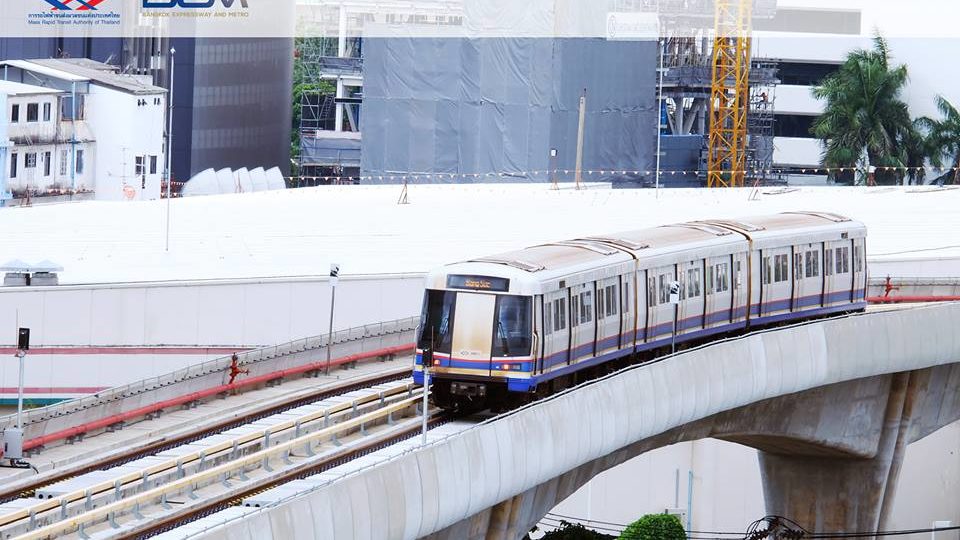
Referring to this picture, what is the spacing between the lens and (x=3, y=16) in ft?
379

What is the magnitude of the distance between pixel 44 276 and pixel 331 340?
1169cm

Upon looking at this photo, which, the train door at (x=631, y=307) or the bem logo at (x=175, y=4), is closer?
the train door at (x=631, y=307)

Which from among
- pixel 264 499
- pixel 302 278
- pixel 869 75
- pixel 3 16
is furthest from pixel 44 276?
pixel 3 16

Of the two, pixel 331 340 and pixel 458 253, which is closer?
pixel 331 340

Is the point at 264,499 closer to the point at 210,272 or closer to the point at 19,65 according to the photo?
the point at 210,272

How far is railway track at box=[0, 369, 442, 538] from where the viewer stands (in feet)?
77.2

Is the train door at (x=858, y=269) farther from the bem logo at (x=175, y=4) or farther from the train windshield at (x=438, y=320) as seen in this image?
the bem logo at (x=175, y=4)

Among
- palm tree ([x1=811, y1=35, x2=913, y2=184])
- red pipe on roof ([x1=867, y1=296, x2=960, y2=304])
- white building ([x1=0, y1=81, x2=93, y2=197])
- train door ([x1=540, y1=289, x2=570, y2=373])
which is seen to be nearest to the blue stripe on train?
train door ([x1=540, y1=289, x2=570, y2=373])

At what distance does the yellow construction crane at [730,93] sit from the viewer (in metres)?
90.9

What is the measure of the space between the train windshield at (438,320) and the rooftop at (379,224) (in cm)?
2166

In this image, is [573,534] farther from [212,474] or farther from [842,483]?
[212,474]

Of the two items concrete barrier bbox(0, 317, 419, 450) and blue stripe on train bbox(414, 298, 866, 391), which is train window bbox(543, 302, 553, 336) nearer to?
blue stripe on train bbox(414, 298, 866, 391)

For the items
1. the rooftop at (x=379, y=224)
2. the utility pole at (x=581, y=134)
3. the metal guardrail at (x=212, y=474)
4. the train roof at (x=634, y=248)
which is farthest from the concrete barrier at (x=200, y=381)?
the utility pole at (x=581, y=134)

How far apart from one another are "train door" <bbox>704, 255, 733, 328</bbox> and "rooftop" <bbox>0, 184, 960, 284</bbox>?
18.0 metres
